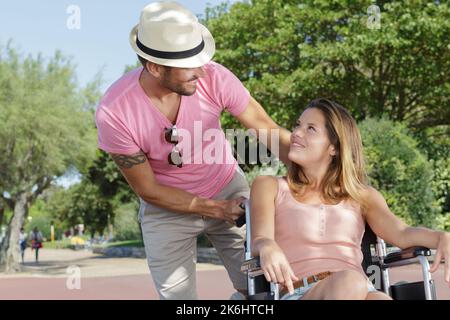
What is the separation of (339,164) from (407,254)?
0.53m

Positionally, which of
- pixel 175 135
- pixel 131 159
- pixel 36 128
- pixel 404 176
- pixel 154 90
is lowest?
pixel 131 159

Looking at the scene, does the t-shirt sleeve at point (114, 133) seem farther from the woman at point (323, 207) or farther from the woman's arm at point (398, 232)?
the woman's arm at point (398, 232)

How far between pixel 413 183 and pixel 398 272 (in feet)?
12.9

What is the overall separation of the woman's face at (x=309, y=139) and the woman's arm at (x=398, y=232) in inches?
13.4

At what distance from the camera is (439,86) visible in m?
18.9

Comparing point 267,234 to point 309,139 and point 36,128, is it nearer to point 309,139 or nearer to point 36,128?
point 309,139

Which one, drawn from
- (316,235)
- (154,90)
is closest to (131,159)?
(154,90)

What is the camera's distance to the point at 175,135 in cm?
358

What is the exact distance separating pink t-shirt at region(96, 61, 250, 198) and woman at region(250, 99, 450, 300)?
1.37ft

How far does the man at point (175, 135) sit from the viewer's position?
3.53 m

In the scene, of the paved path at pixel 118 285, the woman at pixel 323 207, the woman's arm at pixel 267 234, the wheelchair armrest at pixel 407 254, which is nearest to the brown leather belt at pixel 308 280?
the woman at pixel 323 207

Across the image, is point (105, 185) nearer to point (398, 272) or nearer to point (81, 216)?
point (81, 216)

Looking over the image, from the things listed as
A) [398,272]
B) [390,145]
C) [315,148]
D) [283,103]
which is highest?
[283,103]
